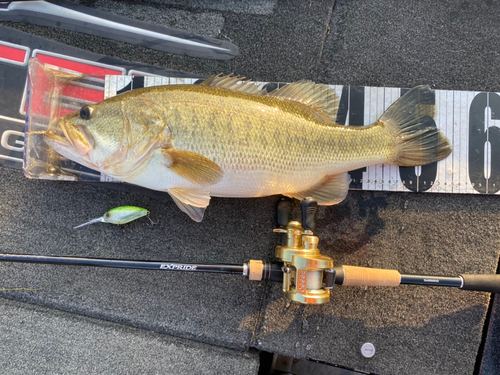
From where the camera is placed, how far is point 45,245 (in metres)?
1.85

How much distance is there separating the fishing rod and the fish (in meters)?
0.24

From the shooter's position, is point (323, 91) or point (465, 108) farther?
point (465, 108)

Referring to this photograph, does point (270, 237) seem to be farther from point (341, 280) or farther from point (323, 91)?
point (323, 91)

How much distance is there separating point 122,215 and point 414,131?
1650mm

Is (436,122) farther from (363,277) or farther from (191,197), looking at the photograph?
(191,197)

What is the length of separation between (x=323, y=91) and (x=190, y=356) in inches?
64.0

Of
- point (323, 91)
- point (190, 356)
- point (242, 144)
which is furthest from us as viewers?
point (190, 356)

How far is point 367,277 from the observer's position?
60.4 inches

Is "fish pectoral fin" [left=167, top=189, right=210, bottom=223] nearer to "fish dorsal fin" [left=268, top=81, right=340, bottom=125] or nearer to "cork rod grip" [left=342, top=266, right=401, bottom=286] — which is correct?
"fish dorsal fin" [left=268, top=81, right=340, bottom=125]

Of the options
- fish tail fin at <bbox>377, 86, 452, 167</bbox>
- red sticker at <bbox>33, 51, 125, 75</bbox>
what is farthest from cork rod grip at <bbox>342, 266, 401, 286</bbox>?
red sticker at <bbox>33, 51, 125, 75</bbox>

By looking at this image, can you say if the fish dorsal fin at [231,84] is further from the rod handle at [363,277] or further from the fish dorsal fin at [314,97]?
the rod handle at [363,277]

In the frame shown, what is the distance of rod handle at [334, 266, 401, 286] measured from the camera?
152 cm

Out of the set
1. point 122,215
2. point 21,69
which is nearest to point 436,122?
point 122,215

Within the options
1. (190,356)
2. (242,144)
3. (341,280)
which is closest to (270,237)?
(341,280)
